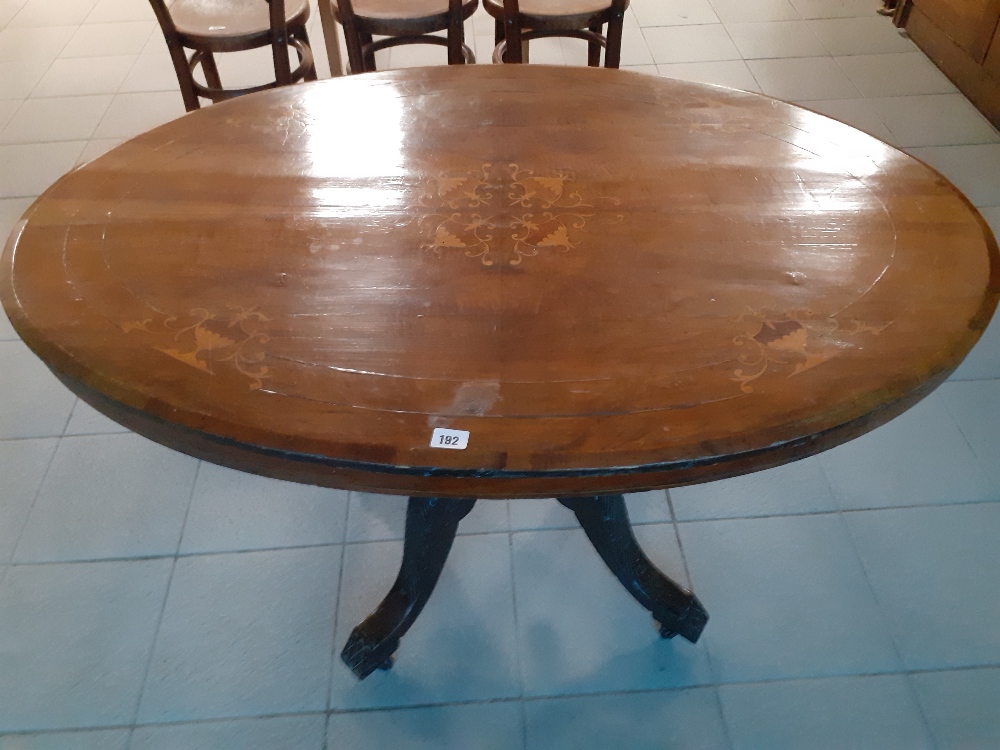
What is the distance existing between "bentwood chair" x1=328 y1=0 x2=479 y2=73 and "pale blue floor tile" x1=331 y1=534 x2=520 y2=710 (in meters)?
1.57

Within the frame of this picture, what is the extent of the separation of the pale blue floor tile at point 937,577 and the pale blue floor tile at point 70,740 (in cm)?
155

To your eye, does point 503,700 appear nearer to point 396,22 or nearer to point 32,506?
point 32,506

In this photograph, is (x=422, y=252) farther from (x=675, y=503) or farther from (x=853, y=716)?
(x=853, y=716)

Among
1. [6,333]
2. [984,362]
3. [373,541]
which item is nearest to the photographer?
[373,541]

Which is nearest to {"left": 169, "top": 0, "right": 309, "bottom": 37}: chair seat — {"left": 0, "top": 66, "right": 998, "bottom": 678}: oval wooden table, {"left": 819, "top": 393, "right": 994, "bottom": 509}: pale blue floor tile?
{"left": 0, "top": 66, "right": 998, "bottom": 678}: oval wooden table

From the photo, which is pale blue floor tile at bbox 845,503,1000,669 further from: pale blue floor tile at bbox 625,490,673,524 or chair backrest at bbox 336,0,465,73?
chair backrest at bbox 336,0,465,73

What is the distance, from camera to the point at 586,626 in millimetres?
1518

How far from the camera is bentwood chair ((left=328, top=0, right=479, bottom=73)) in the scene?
2.23 m

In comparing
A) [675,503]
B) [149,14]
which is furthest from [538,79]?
[149,14]

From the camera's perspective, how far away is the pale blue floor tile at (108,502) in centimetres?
166

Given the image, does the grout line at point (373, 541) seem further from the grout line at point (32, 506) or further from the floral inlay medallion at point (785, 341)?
the floral inlay medallion at point (785, 341)

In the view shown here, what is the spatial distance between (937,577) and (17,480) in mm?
2174

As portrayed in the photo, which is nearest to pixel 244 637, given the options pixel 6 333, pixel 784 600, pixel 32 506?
pixel 32 506

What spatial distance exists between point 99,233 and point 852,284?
3.80ft
